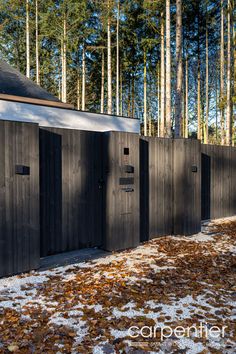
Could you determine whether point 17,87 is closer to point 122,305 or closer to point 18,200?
point 18,200

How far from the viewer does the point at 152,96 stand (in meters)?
26.7

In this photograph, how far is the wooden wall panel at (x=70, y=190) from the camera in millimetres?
4367

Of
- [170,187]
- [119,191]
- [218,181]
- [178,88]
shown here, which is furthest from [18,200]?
[178,88]

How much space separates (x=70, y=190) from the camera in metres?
4.62

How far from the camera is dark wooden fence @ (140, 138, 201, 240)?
18.7ft

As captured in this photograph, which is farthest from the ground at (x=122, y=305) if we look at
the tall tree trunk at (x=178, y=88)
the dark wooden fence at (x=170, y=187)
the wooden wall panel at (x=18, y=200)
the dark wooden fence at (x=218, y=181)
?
the tall tree trunk at (x=178, y=88)

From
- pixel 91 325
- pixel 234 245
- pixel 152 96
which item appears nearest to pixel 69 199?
pixel 91 325

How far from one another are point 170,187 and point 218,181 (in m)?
2.40

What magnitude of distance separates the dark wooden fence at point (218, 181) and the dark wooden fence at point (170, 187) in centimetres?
138

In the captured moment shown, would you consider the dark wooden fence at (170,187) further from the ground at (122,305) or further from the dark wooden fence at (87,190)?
the ground at (122,305)

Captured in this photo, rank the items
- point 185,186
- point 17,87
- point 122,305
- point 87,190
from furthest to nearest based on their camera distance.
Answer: point 17,87
point 185,186
point 87,190
point 122,305

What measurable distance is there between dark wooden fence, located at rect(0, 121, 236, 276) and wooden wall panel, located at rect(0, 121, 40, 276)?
12 millimetres

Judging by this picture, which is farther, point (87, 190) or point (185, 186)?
point (185, 186)

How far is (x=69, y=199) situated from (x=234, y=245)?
10.4 feet
